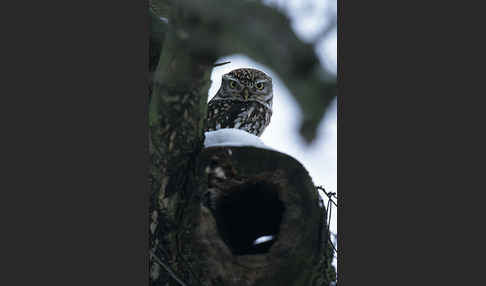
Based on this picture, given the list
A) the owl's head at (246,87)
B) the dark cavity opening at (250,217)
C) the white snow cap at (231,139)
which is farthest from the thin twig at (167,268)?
the owl's head at (246,87)

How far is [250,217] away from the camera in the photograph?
280 centimetres

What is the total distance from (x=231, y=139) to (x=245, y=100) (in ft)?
7.57

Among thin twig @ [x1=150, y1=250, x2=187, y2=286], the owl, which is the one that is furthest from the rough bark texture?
the owl

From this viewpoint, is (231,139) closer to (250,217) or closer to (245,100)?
(250,217)

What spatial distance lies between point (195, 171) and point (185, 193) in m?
0.12

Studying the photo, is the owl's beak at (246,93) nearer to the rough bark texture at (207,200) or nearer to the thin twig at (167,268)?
the rough bark texture at (207,200)

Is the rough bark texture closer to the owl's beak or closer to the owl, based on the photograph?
the owl

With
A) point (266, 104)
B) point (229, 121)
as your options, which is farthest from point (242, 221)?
point (266, 104)

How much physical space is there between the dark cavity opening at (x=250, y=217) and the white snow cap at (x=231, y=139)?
0.20 metres

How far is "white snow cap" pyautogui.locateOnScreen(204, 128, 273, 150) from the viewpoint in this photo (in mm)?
2518

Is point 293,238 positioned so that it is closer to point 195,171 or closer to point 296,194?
point 296,194

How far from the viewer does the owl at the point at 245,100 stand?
457 centimetres

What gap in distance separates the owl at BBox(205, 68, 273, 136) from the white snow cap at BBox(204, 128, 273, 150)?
68.7 inches

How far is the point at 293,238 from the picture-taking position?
2.52 metres
